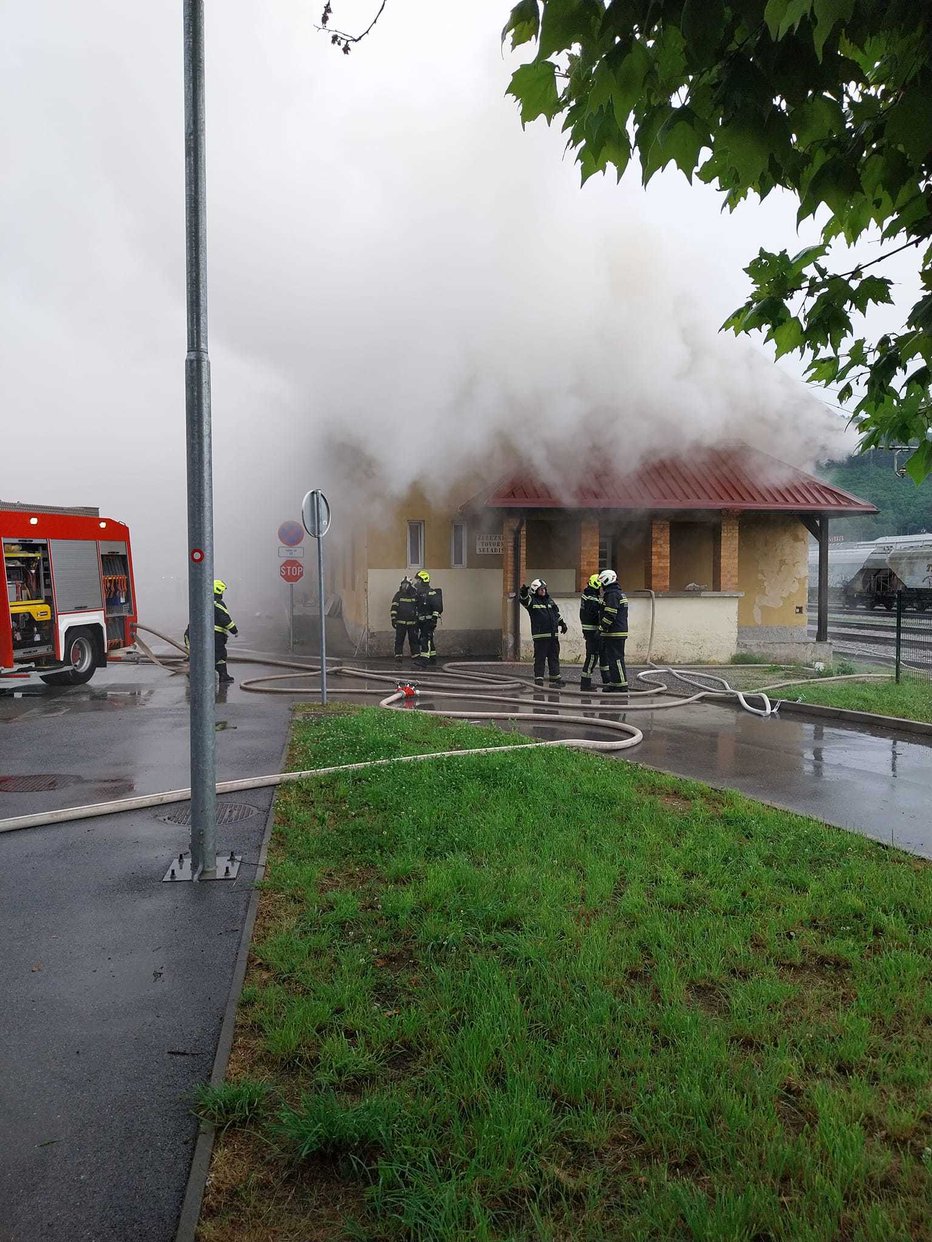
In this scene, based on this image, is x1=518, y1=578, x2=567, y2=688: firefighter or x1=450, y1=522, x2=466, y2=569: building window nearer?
x1=518, y1=578, x2=567, y2=688: firefighter

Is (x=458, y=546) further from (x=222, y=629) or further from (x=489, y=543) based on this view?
(x=222, y=629)

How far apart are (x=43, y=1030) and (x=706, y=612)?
43.6ft

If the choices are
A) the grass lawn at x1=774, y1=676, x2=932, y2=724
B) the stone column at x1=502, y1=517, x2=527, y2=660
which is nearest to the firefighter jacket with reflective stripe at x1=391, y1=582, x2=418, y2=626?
the stone column at x1=502, y1=517, x2=527, y2=660

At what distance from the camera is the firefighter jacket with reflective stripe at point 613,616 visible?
435 inches

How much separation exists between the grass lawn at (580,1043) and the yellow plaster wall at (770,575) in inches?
501

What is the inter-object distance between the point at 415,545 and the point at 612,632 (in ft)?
22.5

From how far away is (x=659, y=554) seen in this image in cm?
1538

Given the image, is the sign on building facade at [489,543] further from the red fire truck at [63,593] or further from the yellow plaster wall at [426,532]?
the red fire truck at [63,593]

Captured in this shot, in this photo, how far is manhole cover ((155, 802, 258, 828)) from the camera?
5.48 metres

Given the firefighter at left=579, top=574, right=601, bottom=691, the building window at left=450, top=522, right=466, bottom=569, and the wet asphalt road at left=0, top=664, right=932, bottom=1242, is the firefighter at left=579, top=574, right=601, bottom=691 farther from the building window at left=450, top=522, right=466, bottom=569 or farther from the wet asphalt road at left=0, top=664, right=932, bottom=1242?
the building window at left=450, top=522, right=466, bottom=569

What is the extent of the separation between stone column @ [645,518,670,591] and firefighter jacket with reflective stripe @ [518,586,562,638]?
3320 mm

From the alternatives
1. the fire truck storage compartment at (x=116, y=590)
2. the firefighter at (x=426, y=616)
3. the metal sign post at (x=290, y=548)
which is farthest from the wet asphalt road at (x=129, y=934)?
the metal sign post at (x=290, y=548)

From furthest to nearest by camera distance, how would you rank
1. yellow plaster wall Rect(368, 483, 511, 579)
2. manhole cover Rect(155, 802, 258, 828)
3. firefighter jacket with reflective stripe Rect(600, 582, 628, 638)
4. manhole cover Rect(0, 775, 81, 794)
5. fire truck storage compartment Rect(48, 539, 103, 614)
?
yellow plaster wall Rect(368, 483, 511, 579)
fire truck storage compartment Rect(48, 539, 103, 614)
firefighter jacket with reflective stripe Rect(600, 582, 628, 638)
manhole cover Rect(0, 775, 81, 794)
manhole cover Rect(155, 802, 258, 828)

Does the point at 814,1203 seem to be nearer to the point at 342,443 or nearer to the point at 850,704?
the point at 850,704
